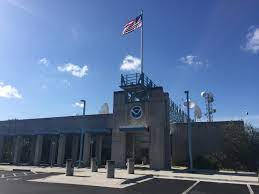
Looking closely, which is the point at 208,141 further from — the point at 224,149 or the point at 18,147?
the point at 18,147

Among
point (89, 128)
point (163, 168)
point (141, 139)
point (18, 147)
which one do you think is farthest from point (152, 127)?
point (18, 147)

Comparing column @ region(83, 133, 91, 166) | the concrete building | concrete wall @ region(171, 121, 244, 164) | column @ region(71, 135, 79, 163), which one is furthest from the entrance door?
column @ region(71, 135, 79, 163)

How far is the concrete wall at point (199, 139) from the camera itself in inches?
1309

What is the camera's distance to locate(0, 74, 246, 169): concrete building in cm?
3191

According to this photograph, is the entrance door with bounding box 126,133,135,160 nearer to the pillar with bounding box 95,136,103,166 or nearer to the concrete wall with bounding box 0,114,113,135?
the concrete wall with bounding box 0,114,113,135

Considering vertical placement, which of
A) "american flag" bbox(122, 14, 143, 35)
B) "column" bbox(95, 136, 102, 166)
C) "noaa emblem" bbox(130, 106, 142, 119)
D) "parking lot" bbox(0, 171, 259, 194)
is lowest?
"parking lot" bbox(0, 171, 259, 194)

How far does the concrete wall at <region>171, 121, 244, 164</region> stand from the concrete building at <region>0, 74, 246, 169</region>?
0.96 ft

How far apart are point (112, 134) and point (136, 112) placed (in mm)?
4080

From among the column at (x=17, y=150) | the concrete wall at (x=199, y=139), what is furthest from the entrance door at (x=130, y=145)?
the column at (x=17, y=150)

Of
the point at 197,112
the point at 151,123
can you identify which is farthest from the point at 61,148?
the point at 197,112

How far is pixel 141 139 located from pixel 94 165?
7600mm

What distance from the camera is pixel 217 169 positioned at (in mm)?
30922

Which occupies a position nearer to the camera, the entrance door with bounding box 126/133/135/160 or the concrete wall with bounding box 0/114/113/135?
the entrance door with bounding box 126/133/135/160

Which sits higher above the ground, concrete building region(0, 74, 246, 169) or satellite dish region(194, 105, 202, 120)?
satellite dish region(194, 105, 202, 120)
